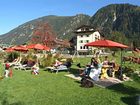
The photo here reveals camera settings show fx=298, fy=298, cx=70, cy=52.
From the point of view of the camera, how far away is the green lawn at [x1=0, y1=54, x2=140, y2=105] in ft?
39.9

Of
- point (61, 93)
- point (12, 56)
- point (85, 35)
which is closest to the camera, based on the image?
point (61, 93)

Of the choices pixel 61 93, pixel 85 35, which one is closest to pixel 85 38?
pixel 85 35

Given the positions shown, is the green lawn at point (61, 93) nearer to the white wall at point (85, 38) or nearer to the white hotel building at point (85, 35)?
the white wall at point (85, 38)

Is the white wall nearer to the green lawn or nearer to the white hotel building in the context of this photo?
the white hotel building

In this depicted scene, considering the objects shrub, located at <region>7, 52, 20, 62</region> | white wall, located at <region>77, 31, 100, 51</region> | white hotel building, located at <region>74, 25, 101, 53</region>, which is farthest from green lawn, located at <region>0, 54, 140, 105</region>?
white hotel building, located at <region>74, 25, 101, 53</region>

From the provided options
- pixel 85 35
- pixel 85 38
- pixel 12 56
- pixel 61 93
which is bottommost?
pixel 61 93

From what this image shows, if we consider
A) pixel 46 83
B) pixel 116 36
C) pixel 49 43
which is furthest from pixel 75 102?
pixel 116 36

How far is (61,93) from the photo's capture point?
44.8ft

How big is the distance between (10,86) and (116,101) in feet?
20.0

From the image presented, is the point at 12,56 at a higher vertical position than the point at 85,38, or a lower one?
lower

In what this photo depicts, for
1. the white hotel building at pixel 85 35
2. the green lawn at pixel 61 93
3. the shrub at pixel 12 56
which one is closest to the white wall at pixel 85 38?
the white hotel building at pixel 85 35

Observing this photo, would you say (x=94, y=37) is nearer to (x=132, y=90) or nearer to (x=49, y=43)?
(x=49, y=43)

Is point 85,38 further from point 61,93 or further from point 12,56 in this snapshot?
point 61,93

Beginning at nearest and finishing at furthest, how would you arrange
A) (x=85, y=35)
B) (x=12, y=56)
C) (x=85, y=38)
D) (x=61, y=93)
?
(x=61, y=93) < (x=12, y=56) < (x=85, y=38) < (x=85, y=35)
